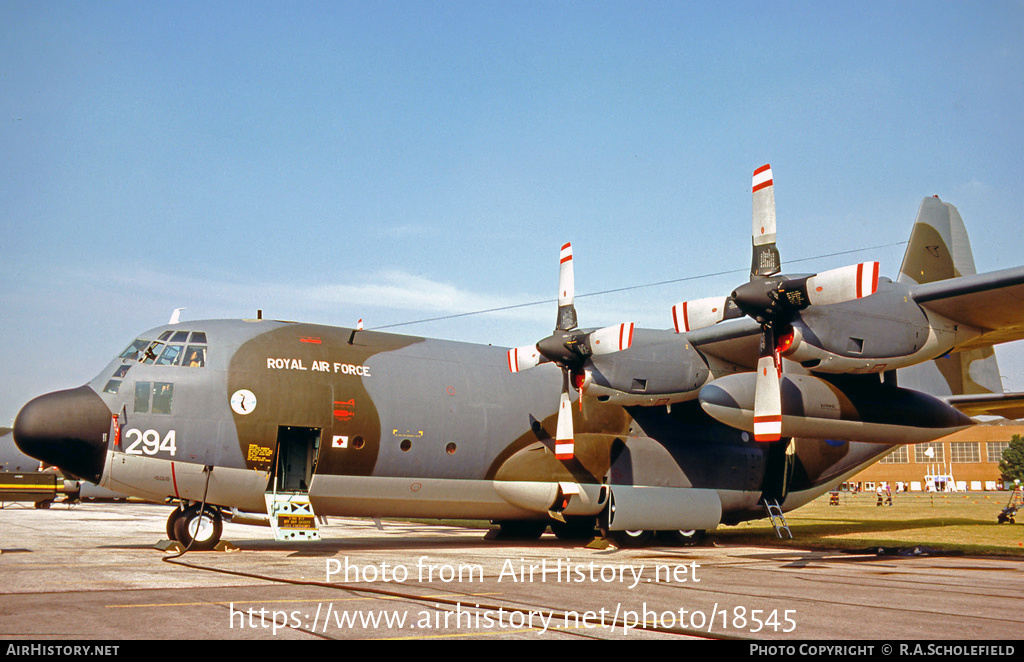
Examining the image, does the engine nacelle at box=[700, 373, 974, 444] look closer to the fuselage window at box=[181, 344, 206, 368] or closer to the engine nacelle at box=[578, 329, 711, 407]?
the engine nacelle at box=[578, 329, 711, 407]

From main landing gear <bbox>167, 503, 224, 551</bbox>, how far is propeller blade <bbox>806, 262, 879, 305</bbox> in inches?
442

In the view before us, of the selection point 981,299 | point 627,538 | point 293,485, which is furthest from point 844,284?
point 293,485

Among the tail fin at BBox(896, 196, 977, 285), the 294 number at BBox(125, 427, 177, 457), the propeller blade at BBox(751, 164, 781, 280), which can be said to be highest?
the tail fin at BBox(896, 196, 977, 285)

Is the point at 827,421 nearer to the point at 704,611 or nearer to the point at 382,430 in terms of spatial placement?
the point at 704,611

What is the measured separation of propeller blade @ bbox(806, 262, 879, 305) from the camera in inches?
468

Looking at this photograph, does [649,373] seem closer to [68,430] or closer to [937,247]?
[937,247]

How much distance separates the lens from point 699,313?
1466 centimetres

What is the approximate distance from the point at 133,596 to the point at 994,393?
19.4 metres

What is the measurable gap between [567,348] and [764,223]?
4.87 meters

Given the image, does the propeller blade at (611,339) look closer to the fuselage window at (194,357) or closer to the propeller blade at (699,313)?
the propeller blade at (699,313)

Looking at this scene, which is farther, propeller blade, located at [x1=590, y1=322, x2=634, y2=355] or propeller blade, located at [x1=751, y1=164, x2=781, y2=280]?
propeller blade, located at [x1=590, y1=322, x2=634, y2=355]

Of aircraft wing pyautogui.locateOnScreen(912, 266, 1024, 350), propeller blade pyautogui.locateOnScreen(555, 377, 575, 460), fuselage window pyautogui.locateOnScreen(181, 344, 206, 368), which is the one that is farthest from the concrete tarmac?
aircraft wing pyautogui.locateOnScreen(912, 266, 1024, 350)

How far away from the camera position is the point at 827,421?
14.5 metres
